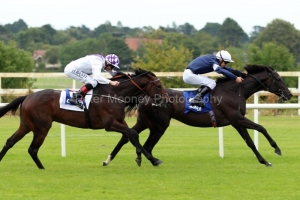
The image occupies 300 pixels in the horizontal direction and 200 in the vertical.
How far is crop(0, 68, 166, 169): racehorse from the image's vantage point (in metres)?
10.6

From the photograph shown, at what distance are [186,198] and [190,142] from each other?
709 centimetres

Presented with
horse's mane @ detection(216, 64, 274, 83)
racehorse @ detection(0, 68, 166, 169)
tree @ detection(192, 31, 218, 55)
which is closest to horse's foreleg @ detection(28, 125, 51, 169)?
racehorse @ detection(0, 68, 166, 169)

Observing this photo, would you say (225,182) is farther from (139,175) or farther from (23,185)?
(23,185)

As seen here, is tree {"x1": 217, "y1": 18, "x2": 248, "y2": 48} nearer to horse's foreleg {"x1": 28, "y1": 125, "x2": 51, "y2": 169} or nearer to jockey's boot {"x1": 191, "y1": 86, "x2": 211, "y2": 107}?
jockey's boot {"x1": 191, "y1": 86, "x2": 211, "y2": 107}

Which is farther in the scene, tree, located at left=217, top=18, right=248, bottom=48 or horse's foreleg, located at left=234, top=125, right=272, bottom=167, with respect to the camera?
tree, located at left=217, top=18, right=248, bottom=48

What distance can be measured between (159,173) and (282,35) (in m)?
62.7

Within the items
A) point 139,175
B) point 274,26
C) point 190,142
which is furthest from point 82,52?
point 139,175

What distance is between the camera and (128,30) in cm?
15188

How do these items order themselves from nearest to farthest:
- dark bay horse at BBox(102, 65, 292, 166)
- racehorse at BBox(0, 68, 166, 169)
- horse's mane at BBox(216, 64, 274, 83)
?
racehorse at BBox(0, 68, 166, 169)
dark bay horse at BBox(102, 65, 292, 166)
horse's mane at BBox(216, 64, 274, 83)

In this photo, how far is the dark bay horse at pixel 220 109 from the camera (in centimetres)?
1128

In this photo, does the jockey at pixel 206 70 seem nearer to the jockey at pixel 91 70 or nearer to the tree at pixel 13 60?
the jockey at pixel 91 70

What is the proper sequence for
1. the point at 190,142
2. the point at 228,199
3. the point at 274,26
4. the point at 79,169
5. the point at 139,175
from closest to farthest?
the point at 228,199
the point at 139,175
the point at 79,169
the point at 190,142
the point at 274,26

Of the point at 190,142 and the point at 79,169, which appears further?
the point at 190,142

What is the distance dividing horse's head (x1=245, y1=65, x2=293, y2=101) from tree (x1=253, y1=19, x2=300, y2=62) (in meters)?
57.8
